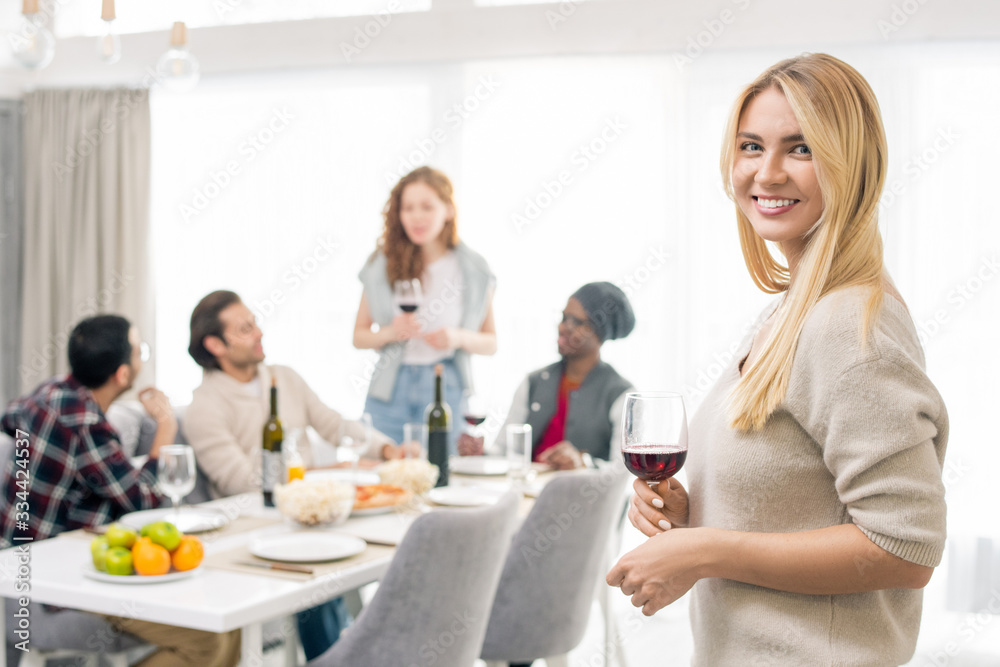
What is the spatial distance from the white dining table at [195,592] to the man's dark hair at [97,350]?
0.62 meters

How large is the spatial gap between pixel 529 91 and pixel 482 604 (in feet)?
10.5

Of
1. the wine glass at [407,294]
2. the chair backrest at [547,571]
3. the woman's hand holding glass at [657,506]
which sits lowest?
the chair backrest at [547,571]

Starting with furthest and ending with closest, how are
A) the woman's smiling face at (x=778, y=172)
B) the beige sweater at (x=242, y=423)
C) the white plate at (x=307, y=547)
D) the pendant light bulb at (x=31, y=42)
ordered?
the beige sweater at (x=242, y=423) → the pendant light bulb at (x=31, y=42) → the white plate at (x=307, y=547) → the woman's smiling face at (x=778, y=172)

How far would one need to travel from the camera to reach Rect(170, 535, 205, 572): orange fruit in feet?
6.03

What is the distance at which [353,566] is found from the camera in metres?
1.92

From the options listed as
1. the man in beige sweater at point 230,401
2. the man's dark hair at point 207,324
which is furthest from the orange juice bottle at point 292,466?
the man's dark hair at point 207,324

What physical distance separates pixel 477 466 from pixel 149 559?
1.36 m

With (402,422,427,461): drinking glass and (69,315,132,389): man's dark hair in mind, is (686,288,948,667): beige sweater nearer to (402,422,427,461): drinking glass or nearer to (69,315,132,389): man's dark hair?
(402,422,427,461): drinking glass

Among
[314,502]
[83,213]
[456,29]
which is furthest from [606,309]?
[83,213]

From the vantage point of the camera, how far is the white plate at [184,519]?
2.20 metres

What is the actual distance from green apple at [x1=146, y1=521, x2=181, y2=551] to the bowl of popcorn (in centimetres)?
38

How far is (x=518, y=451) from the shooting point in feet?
8.41

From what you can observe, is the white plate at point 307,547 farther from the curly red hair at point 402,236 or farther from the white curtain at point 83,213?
the white curtain at point 83,213

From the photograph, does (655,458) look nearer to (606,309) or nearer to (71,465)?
(71,465)
